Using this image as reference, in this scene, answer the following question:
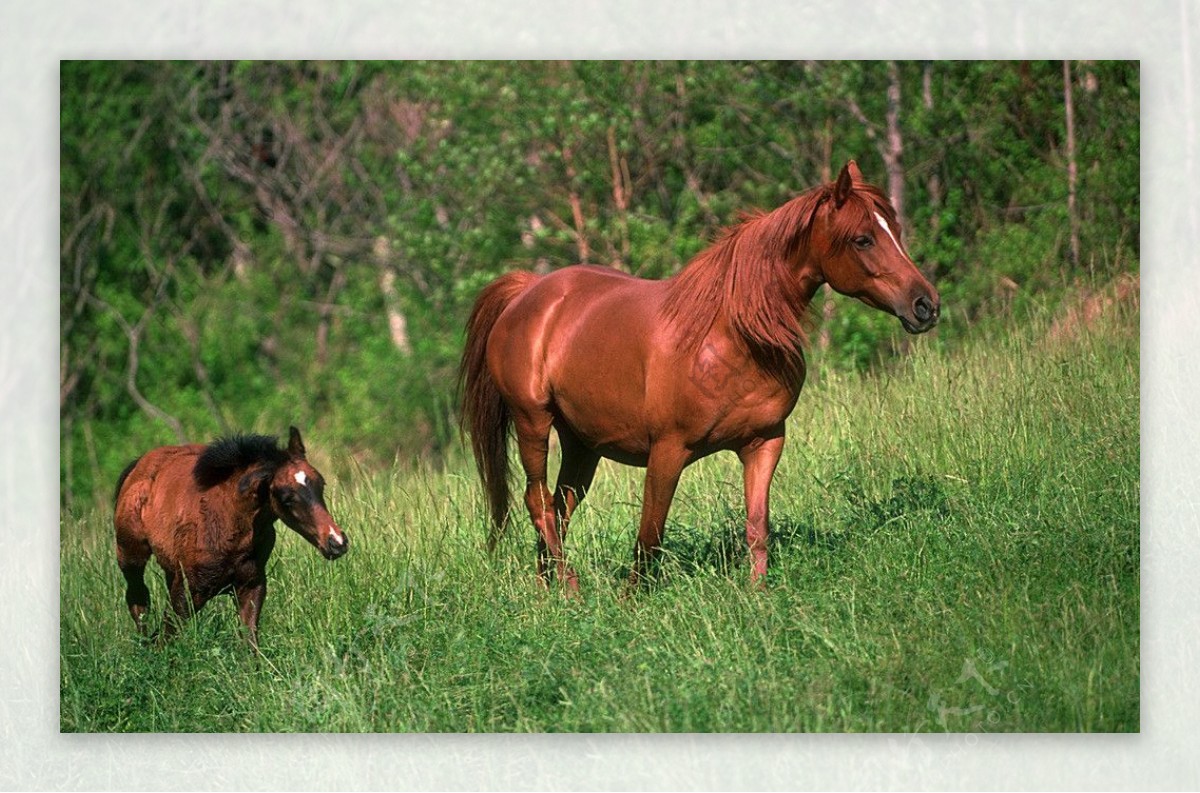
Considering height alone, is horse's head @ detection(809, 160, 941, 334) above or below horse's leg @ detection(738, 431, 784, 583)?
above

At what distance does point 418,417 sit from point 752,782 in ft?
23.3

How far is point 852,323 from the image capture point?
8266 mm

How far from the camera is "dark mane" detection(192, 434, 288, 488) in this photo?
468cm

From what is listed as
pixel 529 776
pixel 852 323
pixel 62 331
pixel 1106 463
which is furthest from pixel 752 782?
pixel 852 323

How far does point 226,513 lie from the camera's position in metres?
4.69

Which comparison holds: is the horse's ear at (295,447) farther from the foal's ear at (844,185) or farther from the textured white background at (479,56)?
the foal's ear at (844,185)

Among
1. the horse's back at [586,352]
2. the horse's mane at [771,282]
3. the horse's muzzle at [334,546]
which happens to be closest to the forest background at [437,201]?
the horse's mane at [771,282]

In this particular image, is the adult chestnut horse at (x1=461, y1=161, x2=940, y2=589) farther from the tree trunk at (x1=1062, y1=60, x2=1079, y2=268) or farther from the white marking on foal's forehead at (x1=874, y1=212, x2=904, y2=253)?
the tree trunk at (x1=1062, y1=60, x2=1079, y2=268)

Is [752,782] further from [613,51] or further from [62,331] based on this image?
[62,331]

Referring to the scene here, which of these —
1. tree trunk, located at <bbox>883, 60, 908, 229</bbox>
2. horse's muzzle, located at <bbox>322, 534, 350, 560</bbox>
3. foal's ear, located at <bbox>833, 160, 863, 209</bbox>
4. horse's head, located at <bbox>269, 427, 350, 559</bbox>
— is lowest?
horse's muzzle, located at <bbox>322, 534, 350, 560</bbox>

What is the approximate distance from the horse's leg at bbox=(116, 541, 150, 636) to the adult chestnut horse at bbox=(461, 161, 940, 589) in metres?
1.37

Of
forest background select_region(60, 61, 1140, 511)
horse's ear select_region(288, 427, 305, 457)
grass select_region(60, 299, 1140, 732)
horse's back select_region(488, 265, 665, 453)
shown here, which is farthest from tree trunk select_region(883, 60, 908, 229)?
horse's ear select_region(288, 427, 305, 457)

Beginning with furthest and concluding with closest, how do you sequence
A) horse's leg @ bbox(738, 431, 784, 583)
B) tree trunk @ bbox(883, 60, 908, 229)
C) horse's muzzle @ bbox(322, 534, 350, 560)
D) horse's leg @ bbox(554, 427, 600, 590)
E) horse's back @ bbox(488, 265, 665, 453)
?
tree trunk @ bbox(883, 60, 908, 229) < horse's leg @ bbox(554, 427, 600, 590) < horse's back @ bbox(488, 265, 665, 453) < horse's leg @ bbox(738, 431, 784, 583) < horse's muzzle @ bbox(322, 534, 350, 560)

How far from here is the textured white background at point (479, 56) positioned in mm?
4793
